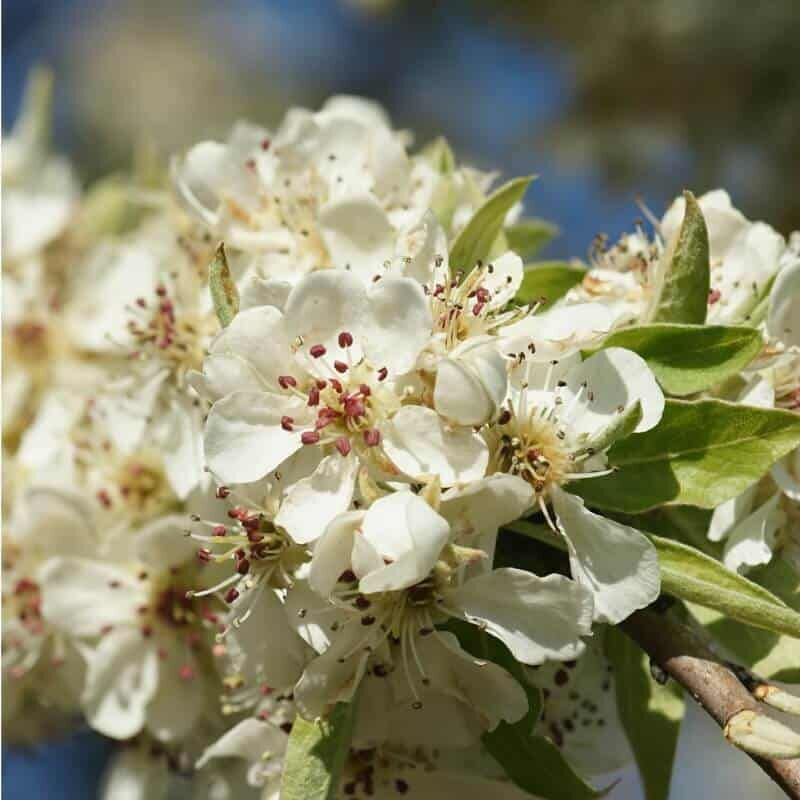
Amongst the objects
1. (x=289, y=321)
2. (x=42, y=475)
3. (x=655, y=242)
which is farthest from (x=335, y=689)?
(x=42, y=475)

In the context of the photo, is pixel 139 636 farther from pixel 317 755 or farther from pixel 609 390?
pixel 609 390

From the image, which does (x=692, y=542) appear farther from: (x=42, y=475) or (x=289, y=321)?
(x=42, y=475)

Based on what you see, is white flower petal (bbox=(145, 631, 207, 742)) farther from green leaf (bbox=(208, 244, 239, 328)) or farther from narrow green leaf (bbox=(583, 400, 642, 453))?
narrow green leaf (bbox=(583, 400, 642, 453))

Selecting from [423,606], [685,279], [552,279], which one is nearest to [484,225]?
[552,279]

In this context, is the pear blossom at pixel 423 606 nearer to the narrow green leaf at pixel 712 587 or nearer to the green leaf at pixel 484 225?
the narrow green leaf at pixel 712 587

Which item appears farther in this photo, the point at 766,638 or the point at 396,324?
the point at 766,638

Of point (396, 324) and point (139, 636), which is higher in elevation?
point (396, 324)

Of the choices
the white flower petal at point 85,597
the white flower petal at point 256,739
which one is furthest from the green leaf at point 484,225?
the white flower petal at point 85,597
